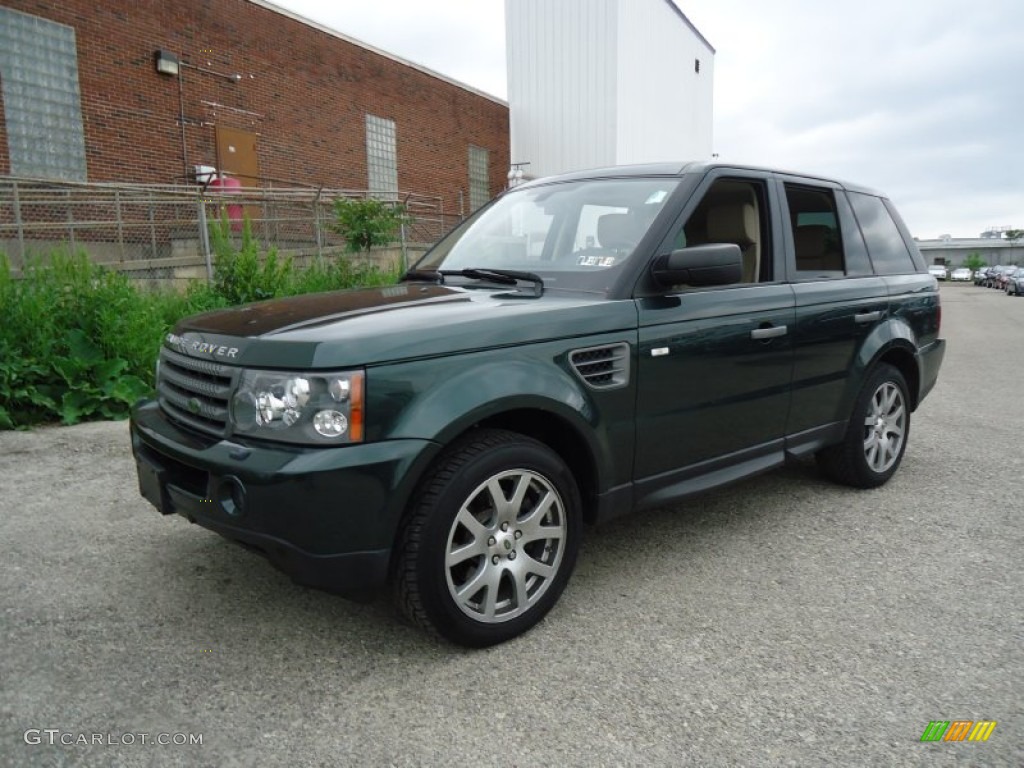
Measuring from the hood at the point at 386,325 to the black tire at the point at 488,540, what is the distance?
0.38 metres

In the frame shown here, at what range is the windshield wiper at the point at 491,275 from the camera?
3.35 meters

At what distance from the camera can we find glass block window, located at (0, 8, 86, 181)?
12.4 m

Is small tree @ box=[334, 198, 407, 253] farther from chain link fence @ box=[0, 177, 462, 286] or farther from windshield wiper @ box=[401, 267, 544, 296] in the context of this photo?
windshield wiper @ box=[401, 267, 544, 296]

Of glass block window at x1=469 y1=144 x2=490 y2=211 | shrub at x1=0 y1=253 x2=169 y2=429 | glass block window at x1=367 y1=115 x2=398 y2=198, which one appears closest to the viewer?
shrub at x1=0 y1=253 x2=169 y2=429

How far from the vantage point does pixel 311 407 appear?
96.0 inches

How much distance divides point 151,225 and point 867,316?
1037cm

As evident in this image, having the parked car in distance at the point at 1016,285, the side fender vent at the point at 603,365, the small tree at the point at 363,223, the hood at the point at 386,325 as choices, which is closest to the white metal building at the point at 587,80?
the small tree at the point at 363,223

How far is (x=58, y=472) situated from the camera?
4984mm

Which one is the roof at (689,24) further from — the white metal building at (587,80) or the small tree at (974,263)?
the small tree at (974,263)

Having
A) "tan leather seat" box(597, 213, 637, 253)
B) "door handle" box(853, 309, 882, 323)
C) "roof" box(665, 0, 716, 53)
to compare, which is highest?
"roof" box(665, 0, 716, 53)

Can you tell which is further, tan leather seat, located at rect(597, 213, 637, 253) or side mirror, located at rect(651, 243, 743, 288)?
tan leather seat, located at rect(597, 213, 637, 253)

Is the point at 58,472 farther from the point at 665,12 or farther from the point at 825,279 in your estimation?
the point at 665,12

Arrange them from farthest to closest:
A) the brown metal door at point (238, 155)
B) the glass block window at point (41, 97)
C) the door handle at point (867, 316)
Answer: the brown metal door at point (238, 155)
the glass block window at point (41, 97)
the door handle at point (867, 316)

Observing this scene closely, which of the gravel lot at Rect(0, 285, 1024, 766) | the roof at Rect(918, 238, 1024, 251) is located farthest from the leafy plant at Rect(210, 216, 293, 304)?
the roof at Rect(918, 238, 1024, 251)
